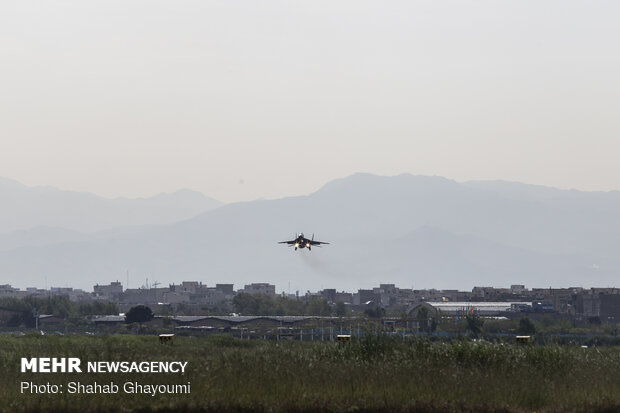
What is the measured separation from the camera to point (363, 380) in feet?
144

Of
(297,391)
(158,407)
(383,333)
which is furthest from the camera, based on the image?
(383,333)

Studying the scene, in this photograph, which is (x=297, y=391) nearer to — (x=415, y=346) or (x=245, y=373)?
(x=245, y=373)

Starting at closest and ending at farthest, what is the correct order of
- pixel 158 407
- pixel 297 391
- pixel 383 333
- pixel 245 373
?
pixel 158 407 < pixel 297 391 < pixel 245 373 < pixel 383 333

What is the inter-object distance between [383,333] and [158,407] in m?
Answer: 19.8

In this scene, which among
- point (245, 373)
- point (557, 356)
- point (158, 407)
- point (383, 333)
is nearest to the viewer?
point (158, 407)

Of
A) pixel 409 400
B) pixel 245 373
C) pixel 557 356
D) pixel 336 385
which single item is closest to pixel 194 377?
pixel 245 373

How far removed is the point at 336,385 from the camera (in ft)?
140

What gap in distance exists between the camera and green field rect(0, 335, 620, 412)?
39.8 meters

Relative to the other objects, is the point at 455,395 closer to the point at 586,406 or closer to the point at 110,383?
the point at 586,406

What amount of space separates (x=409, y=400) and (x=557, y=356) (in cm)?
1502

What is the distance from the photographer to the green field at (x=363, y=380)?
131 ft

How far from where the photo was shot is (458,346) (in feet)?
172

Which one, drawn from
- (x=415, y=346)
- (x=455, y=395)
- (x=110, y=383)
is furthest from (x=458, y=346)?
(x=110, y=383)

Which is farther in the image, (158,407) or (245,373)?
(245,373)
